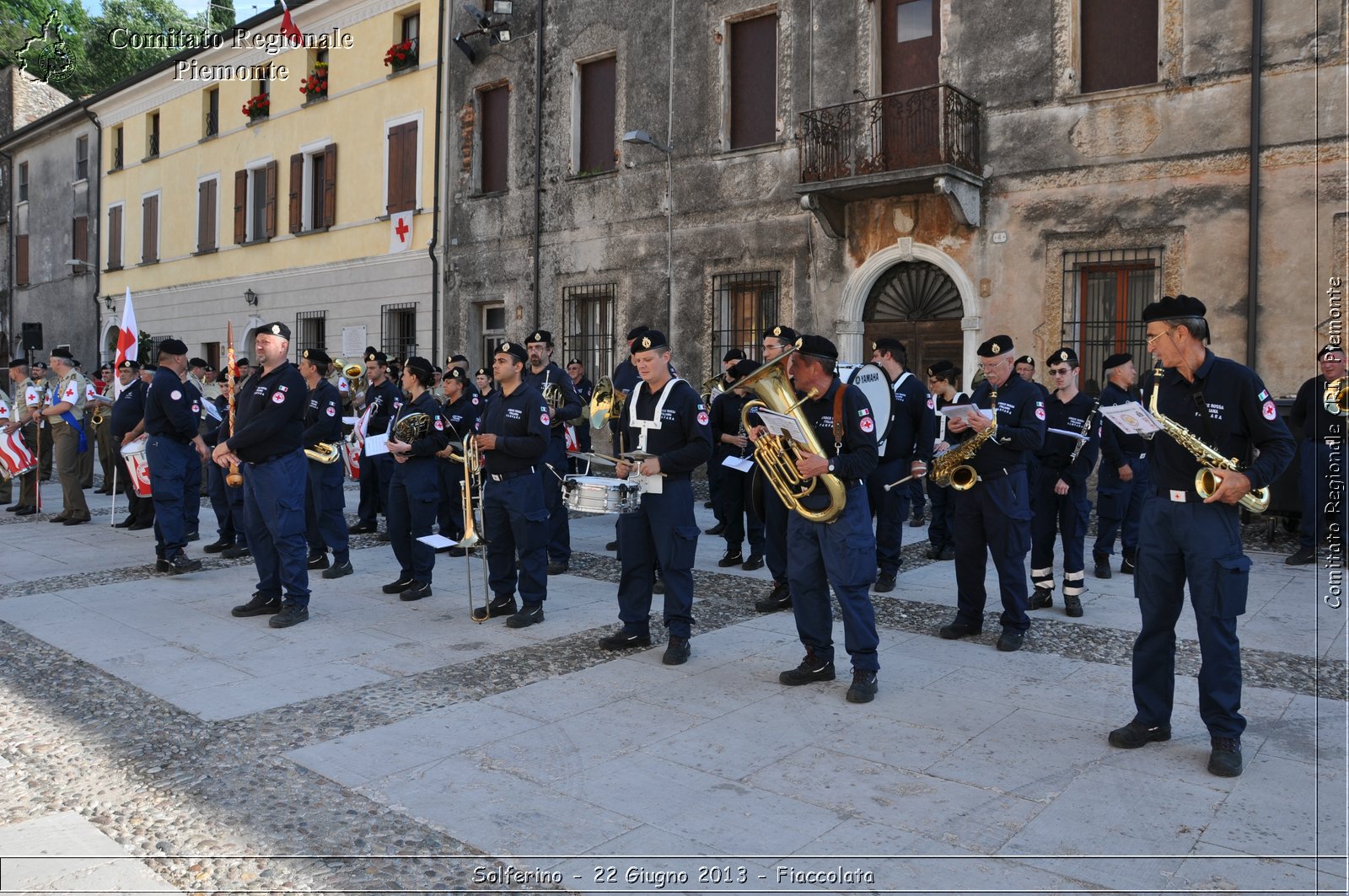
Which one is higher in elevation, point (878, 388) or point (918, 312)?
point (918, 312)

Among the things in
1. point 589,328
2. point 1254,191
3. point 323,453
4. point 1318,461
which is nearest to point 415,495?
point 323,453

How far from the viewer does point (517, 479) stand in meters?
7.36

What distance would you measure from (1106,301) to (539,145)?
434 inches

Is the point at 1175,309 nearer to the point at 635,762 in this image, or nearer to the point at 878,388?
the point at 635,762

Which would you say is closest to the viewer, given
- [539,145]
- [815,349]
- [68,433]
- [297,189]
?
[815,349]

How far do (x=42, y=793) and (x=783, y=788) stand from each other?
3.12 metres

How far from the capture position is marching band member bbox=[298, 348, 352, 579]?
29.7ft

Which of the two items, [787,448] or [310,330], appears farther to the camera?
[310,330]

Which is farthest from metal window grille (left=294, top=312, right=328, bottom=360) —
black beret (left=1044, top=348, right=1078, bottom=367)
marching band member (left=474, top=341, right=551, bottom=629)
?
black beret (left=1044, top=348, right=1078, bottom=367)

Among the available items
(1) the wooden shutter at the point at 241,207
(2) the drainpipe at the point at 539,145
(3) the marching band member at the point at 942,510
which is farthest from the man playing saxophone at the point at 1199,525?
(1) the wooden shutter at the point at 241,207

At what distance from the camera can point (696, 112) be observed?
17.4 m

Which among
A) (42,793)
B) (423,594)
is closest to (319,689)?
(42,793)

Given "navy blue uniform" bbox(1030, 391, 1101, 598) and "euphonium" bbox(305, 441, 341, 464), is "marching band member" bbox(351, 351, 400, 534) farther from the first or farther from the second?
"navy blue uniform" bbox(1030, 391, 1101, 598)

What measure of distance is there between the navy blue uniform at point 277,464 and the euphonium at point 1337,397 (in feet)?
28.6
